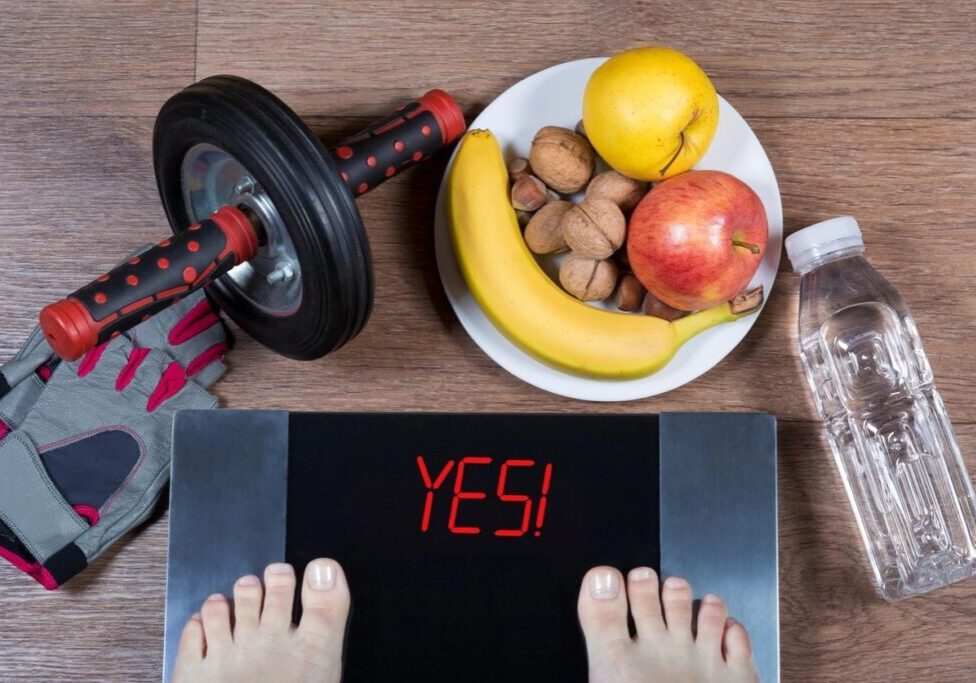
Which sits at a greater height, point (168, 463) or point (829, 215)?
point (829, 215)

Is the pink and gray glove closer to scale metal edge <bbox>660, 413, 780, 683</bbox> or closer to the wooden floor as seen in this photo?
the wooden floor

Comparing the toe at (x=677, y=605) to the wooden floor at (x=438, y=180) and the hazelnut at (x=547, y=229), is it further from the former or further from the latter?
the hazelnut at (x=547, y=229)

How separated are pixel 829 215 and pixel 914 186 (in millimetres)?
86

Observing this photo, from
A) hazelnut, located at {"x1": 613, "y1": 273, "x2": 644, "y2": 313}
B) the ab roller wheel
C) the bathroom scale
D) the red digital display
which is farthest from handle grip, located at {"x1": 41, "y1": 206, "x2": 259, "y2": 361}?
hazelnut, located at {"x1": 613, "y1": 273, "x2": 644, "y2": 313}

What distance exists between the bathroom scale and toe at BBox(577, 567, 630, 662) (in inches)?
0.5

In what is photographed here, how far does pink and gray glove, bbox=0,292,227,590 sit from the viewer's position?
785mm

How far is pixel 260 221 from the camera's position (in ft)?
2.31

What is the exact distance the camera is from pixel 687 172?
772 mm

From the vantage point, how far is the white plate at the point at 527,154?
31.1 inches

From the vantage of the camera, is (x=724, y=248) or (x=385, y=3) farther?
(x=385, y=3)

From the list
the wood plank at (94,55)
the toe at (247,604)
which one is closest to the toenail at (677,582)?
the toe at (247,604)

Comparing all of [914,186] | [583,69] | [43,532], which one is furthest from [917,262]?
[43,532]

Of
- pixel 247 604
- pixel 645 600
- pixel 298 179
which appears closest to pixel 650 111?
pixel 298 179

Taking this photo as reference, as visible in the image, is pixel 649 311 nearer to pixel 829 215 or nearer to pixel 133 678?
pixel 829 215
